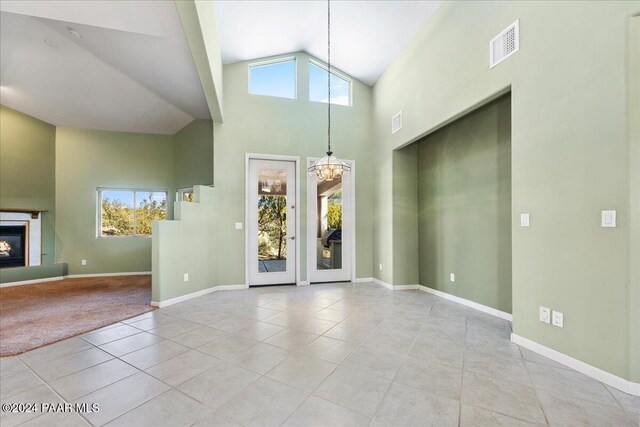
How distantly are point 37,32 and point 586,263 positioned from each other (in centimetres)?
619

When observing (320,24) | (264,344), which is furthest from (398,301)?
(320,24)

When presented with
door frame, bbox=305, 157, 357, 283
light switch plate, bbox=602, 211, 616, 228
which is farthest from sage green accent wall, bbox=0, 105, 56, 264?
light switch plate, bbox=602, 211, 616, 228

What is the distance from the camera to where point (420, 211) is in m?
5.03

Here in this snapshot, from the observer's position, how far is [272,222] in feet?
17.5

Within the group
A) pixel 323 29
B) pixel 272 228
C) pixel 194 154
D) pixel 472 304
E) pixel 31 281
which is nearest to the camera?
pixel 472 304

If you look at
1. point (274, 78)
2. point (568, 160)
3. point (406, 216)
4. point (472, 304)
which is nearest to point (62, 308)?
point (274, 78)

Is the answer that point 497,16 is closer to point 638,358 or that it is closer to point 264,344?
point 638,358

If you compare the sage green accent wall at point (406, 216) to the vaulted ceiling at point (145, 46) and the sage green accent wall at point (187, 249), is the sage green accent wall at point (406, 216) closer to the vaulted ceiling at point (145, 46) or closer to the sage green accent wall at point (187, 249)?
the vaulted ceiling at point (145, 46)

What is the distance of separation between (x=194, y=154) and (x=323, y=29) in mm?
3851

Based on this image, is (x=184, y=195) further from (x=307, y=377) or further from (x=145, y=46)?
(x=307, y=377)

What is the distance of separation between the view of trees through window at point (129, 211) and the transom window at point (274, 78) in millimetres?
3608

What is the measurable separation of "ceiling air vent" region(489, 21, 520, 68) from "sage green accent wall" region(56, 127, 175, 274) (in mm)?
6740

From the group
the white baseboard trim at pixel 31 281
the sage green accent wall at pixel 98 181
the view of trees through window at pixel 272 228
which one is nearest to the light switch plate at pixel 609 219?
the view of trees through window at pixel 272 228

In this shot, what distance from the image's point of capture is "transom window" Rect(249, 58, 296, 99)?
5328mm
